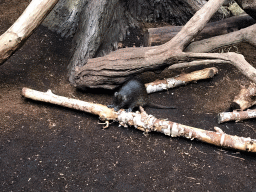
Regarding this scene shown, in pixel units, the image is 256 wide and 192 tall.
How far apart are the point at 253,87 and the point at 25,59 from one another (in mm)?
3600

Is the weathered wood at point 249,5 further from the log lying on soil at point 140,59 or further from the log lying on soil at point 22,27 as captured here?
the log lying on soil at point 22,27

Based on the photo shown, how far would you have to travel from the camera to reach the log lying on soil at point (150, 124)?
324cm

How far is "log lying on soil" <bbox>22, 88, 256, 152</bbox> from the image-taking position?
10.6 feet

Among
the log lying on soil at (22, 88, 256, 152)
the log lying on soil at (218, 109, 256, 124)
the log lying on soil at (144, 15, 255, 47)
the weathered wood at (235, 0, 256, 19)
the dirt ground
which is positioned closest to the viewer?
the dirt ground

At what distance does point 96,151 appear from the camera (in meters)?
3.21

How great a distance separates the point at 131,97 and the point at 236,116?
1445 mm

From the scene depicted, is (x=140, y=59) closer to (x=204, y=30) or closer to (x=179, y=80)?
(x=179, y=80)

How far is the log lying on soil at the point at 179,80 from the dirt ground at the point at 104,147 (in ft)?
0.35

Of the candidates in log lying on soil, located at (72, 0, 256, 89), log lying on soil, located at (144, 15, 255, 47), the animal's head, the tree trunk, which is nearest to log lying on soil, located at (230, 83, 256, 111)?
log lying on soil, located at (72, 0, 256, 89)

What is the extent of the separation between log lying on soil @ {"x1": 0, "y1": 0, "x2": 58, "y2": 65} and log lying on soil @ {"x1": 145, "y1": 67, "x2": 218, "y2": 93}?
6.18 ft

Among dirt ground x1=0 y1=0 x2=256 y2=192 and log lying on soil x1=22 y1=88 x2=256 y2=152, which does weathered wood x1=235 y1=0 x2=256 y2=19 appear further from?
log lying on soil x1=22 y1=88 x2=256 y2=152

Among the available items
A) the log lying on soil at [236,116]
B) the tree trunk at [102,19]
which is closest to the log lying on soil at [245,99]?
the log lying on soil at [236,116]

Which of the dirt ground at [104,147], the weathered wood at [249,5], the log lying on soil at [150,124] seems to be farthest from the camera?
the weathered wood at [249,5]

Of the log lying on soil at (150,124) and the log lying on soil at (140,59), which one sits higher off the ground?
the log lying on soil at (140,59)
